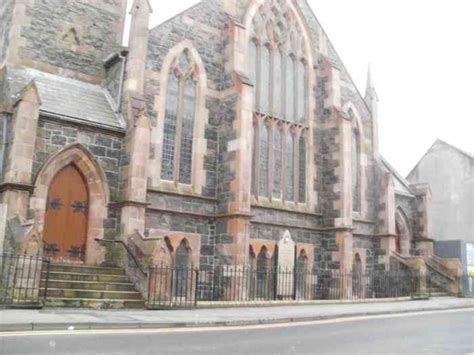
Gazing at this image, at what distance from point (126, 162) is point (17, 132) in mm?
3458

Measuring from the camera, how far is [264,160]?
21938 millimetres

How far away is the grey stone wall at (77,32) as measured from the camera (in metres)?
19.1

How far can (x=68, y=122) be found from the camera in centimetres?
1645

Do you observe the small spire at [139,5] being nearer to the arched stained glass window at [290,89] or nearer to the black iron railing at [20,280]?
the arched stained glass window at [290,89]

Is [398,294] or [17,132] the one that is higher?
[17,132]

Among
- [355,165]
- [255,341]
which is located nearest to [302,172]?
[355,165]

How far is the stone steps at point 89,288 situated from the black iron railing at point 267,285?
841mm

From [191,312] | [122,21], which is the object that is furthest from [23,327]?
[122,21]

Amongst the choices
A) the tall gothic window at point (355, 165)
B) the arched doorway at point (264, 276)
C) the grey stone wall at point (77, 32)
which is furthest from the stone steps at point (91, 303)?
the tall gothic window at point (355, 165)

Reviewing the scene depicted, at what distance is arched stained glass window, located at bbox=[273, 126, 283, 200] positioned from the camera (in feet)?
72.2

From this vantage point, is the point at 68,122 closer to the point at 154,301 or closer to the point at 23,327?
the point at 154,301

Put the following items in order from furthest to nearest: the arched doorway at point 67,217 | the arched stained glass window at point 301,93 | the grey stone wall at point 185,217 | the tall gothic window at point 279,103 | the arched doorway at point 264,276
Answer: the arched stained glass window at point 301,93, the tall gothic window at point 279,103, the arched doorway at point 264,276, the grey stone wall at point 185,217, the arched doorway at point 67,217

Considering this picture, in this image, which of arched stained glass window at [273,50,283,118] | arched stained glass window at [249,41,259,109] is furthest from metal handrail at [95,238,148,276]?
arched stained glass window at [273,50,283,118]

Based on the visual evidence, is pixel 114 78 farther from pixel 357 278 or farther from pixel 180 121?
pixel 357 278
